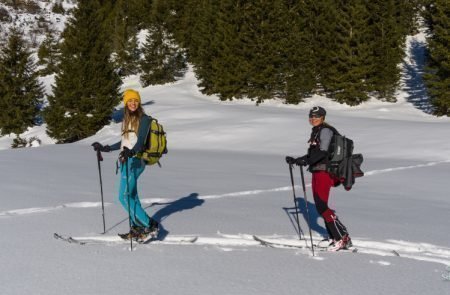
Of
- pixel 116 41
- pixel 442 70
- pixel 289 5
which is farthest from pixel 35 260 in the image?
pixel 116 41

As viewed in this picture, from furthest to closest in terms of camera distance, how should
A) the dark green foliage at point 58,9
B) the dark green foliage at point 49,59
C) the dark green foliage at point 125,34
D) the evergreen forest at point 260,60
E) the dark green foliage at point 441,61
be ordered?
1. the dark green foliage at point 58,9
2. the dark green foliage at point 49,59
3. the dark green foliage at point 125,34
4. the evergreen forest at point 260,60
5. the dark green foliage at point 441,61

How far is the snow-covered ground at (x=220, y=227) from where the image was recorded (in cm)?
441

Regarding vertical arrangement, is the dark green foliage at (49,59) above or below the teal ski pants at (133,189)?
above

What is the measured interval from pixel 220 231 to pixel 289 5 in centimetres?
3946

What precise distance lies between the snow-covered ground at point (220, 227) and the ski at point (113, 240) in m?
0.10

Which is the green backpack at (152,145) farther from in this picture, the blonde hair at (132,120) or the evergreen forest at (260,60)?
the evergreen forest at (260,60)

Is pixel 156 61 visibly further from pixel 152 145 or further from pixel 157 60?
pixel 152 145

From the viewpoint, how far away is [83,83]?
33.6 meters

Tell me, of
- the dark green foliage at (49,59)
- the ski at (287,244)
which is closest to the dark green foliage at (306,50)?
the ski at (287,244)

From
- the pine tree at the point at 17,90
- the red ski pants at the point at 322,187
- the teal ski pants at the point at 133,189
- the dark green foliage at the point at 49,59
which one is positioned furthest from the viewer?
the dark green foliage at the point at 49,59

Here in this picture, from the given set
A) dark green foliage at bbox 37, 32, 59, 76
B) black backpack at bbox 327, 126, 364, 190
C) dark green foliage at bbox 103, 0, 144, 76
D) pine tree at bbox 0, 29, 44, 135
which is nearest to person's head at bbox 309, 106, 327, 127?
black backpack at bbox 327, 126, 364, 190

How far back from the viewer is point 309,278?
15.0 feet

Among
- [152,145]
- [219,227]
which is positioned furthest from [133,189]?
[219,227]

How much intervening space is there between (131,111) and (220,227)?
7.00ft
